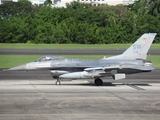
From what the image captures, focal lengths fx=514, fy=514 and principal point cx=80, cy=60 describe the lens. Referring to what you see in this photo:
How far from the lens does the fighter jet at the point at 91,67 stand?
104 feet

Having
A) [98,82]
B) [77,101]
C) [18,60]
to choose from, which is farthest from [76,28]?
[77,101]

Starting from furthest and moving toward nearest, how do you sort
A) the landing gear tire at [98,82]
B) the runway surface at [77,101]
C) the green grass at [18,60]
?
the green grass at [18,60] → the landing gear tire at [98,82] → the runway surface at [77,101]

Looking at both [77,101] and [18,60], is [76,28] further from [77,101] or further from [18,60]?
[77,101]

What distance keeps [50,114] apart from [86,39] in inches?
2312

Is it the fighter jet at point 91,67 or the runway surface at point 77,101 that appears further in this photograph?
the fighter jet at point 91,67

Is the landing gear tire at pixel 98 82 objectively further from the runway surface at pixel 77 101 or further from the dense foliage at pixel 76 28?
the dense foliage at pixel 76 28

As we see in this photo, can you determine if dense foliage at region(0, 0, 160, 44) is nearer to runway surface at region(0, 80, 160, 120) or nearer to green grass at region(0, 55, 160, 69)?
green grass at region(0, 55, 160, 69)

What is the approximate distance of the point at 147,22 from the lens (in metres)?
86.4

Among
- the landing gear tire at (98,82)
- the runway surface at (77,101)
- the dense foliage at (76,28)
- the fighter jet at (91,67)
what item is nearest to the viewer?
the runway surface at (77,101)

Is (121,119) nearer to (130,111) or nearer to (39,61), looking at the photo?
(130,111)

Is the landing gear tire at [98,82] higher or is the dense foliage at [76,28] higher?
the landing gear tire at [98,82]

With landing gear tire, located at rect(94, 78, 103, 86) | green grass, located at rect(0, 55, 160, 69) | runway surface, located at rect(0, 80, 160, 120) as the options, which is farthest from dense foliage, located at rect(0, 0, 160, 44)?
runway surface, located at rect(0, 80, 160, 120)

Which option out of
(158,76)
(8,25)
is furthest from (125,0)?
(158,76)

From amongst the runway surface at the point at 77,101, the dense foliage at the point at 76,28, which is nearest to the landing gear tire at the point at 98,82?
the runway surface at the point at 77,101
